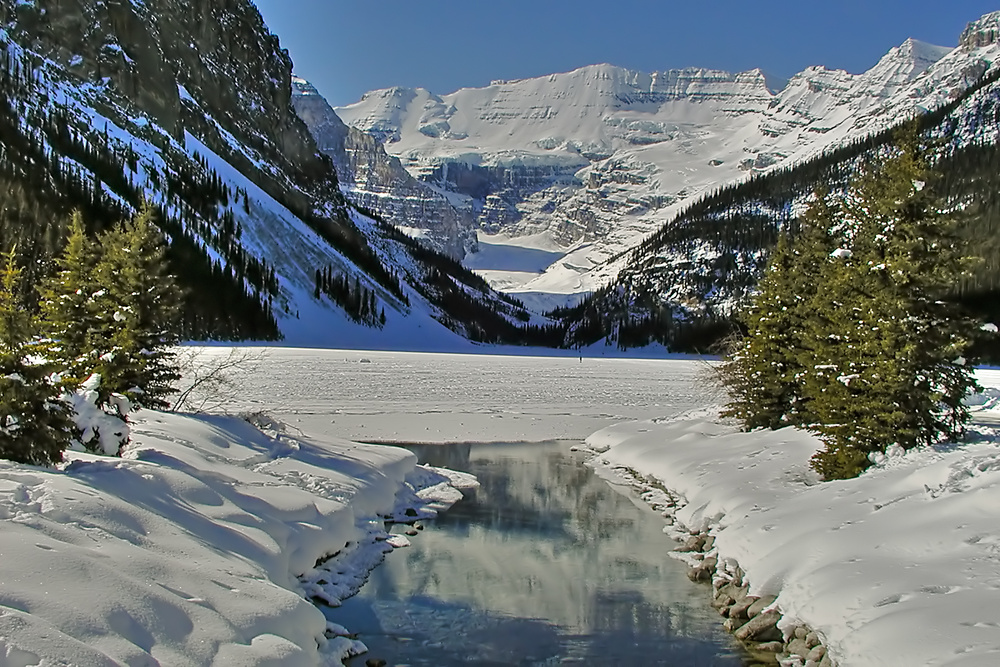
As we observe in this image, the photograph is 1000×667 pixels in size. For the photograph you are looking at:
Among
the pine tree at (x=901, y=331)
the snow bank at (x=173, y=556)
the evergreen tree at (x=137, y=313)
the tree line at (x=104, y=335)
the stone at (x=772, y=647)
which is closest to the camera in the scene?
the snow bank at (x=173, y=556)

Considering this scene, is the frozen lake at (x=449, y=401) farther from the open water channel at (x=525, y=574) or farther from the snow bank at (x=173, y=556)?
the snow bank at (x=173, y=556)

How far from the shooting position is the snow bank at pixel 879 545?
9.27 metres

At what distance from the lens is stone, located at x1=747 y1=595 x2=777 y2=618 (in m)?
12.7

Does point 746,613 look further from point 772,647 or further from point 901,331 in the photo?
point 901,331

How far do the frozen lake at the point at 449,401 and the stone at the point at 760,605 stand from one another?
20728 millimetres

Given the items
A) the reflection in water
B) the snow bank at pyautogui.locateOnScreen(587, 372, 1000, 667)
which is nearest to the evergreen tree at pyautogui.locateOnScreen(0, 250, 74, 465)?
→ the reflection in water

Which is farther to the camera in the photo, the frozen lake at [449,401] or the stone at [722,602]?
the frozen lake at [449,401]

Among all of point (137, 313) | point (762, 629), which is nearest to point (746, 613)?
point (762, 629)

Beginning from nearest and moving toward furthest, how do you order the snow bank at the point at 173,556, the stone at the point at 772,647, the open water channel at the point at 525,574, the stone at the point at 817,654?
the snow bank at the point at 173,556, the stone at the point at 817,654, the stone at the point at 772,647, the open water channel at the point at 525,574

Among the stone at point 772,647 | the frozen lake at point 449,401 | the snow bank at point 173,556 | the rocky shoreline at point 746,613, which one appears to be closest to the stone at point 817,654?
the rocky shoreline at point 746,613

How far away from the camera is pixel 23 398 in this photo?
11.1 metres

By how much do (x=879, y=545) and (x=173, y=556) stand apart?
10.6 meters

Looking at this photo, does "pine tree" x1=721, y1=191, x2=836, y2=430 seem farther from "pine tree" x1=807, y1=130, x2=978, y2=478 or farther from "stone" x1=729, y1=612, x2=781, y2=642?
"stone" x1=729, y1=612, x2=781, y2=642

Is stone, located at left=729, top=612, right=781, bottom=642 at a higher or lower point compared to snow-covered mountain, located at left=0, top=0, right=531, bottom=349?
lower
